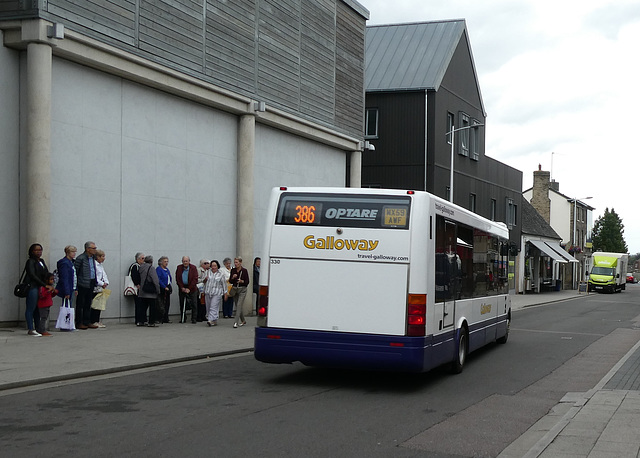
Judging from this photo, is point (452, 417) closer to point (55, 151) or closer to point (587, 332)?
point (55, 151)

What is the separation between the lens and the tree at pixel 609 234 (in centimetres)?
11869

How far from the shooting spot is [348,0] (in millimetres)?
29266

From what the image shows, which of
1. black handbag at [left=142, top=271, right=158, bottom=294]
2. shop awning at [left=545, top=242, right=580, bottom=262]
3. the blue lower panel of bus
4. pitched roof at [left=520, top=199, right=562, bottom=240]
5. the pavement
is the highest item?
pitched roof at [left=520, top=199, right=562, bottom=240]

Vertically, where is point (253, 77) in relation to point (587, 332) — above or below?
above

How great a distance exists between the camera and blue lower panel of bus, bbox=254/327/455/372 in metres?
10.3

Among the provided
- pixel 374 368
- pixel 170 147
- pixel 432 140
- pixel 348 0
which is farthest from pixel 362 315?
pixel 432 140

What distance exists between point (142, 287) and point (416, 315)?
9.92m

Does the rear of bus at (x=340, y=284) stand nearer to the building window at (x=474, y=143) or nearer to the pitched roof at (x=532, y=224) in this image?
the building window at (x=474, y=143)

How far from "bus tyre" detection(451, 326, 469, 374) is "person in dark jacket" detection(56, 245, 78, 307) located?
8095mm

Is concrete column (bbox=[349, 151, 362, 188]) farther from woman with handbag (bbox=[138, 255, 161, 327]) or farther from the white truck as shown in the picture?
the white truck

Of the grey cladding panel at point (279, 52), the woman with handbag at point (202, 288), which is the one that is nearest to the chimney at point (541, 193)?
the grey cladding panel at point (279, 52)

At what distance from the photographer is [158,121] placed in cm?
2055

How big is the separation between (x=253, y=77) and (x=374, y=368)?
14955mm

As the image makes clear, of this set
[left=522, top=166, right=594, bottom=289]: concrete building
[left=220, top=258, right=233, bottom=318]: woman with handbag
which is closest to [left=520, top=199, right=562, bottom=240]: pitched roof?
[left=522, top=166, right=594, bottom=289]: concrete building
